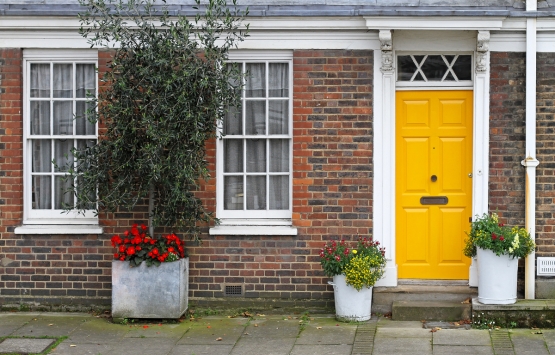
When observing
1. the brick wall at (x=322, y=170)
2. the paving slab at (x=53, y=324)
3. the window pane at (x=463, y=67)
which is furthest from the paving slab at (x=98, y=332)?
the window pane at (x=463, y=67)

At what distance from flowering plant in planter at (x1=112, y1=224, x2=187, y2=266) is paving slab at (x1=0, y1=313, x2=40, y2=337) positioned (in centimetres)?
128

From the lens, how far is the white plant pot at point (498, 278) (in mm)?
9492

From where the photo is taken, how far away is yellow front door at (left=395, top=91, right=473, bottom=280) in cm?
1030

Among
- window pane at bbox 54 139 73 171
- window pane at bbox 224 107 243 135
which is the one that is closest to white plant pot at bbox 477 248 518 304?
window pane at bbox 224 107 243 135

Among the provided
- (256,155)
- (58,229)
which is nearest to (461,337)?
(256,155)

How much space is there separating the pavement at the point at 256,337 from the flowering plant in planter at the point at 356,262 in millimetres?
520

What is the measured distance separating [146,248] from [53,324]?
4.40 ft

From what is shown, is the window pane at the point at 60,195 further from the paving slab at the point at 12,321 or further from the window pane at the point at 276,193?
the window pane at the point at 276,193

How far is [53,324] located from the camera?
387 inches

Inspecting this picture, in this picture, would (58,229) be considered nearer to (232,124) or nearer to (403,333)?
(232,124)

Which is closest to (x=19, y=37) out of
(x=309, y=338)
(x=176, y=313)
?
(x=176, y=313)

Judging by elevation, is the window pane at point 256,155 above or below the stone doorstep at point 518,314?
above

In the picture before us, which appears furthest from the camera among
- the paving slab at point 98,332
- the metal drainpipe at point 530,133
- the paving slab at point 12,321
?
the metal drainpipe at point 530,133

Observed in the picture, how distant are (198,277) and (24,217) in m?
2.22
